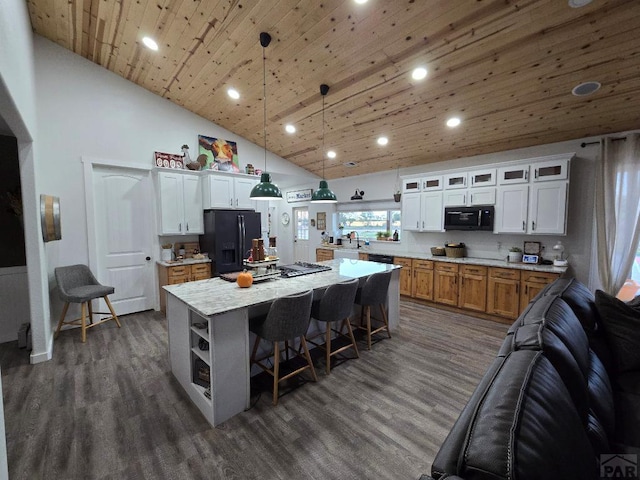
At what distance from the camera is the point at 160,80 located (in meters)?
4.24

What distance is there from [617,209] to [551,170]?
88cm

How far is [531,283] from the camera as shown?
3.88m

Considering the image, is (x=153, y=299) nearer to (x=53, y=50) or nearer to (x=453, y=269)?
(x=53, y=50)

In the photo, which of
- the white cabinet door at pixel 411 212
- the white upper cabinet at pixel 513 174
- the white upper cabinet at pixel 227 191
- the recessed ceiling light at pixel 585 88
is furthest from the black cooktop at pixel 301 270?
the recessed ceiling light at pixel 585 88

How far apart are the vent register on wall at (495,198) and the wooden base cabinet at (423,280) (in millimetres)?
677

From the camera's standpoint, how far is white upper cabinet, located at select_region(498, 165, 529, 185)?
161 inches

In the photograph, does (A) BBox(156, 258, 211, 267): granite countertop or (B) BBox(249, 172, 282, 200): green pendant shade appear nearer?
(B) BBox(249, 172, 282, 200): green pendant shade

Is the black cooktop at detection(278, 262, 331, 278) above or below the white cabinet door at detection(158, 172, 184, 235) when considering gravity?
below

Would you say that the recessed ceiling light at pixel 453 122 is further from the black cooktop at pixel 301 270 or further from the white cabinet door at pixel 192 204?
the white cabinet door at pixel 192 204

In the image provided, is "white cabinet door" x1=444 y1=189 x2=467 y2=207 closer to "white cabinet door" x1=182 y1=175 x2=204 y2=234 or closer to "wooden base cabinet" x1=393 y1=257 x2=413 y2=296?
"wooden base cabinet" x1=393 y1=257 x2=413 y2=296

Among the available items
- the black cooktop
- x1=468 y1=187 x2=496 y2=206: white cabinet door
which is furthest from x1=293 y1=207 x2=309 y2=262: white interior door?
x1=468 y1=187 x2=496 y2=206: white cabinet door

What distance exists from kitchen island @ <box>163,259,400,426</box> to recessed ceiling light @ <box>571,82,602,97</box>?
3297 millimetres

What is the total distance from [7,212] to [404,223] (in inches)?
234

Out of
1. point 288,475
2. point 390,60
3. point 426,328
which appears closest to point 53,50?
point 390,60
